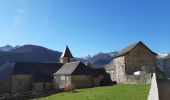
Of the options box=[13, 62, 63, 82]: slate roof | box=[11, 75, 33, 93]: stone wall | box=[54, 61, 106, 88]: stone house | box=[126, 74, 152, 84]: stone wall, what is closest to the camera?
box=[126, 74, 152, 84]: stone wall

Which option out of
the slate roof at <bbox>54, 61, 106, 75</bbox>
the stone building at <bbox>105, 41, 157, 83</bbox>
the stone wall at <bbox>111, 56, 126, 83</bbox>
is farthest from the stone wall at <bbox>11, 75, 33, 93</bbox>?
the stone building at <bbox>105, 41, 157, 83</bbox>

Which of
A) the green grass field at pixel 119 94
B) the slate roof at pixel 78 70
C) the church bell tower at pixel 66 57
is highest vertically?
the church bell tower at pixel 66 57

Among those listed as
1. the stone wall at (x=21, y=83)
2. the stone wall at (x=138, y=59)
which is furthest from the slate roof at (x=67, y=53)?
the stone wall at (x=138, y=59)

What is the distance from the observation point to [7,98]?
4312 cm

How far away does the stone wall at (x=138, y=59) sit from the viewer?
53719mm

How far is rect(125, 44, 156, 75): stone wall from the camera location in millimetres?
Answer: 53719

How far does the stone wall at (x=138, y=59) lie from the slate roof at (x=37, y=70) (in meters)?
24.5

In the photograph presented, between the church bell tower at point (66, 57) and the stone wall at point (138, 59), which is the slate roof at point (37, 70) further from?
the stone wall at point (138, 59)

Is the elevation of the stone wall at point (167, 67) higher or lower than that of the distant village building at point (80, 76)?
higher

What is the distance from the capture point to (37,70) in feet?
243

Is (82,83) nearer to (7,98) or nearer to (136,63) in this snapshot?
(136,63)

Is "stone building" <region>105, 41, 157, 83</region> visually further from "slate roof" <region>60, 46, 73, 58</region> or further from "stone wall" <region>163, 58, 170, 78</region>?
"slate roof" <region>60, 46, 73, 58</region>

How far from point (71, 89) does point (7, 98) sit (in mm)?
10208

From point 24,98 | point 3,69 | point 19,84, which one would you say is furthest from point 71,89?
point 3,69
